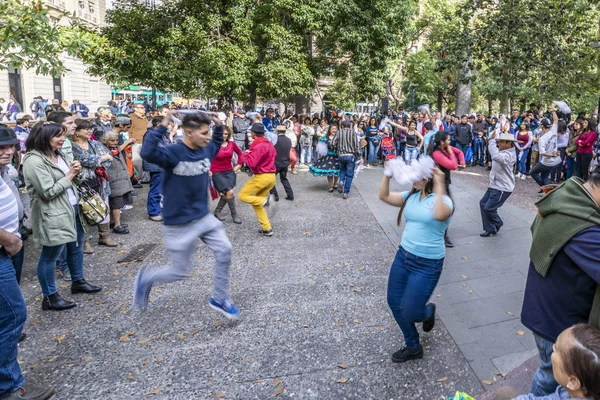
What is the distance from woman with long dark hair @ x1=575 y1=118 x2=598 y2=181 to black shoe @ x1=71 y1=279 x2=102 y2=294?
10644 mm

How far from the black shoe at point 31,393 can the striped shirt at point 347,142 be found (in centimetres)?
852

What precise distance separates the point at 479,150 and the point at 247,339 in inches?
566

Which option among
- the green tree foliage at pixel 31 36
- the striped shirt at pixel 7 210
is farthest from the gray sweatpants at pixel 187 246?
the green tree foliage at pixel 31 36

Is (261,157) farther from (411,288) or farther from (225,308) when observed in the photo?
(411,288)

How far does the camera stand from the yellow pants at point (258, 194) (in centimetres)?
755

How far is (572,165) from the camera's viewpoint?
11664 mm

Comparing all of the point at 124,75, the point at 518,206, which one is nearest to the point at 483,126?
the point at 518,206

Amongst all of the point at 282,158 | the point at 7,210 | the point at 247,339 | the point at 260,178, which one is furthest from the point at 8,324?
the point at 282,158

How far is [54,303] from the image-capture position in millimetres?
4699

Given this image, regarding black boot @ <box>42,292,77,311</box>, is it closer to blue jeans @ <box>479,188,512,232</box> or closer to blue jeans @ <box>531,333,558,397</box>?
blue jeans @ <box>531,333,558,397</box>

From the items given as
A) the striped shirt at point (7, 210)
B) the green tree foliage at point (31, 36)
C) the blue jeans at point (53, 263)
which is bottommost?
the blue jeans at point (53, 263)

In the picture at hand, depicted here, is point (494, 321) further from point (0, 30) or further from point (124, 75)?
point (124, 75)

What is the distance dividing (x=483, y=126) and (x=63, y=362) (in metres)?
15.6

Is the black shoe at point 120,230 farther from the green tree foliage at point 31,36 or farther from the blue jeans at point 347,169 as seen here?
the blue jeans at point 347,169
